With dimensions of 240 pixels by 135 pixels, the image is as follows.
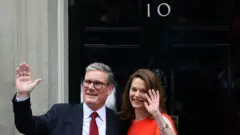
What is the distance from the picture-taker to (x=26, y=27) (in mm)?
6223

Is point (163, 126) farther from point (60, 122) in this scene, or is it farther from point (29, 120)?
point (29, 120)

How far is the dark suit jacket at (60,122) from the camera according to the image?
414 cm

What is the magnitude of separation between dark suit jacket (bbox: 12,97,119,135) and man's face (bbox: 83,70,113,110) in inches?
6.1

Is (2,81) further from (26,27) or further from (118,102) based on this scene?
(118,102)

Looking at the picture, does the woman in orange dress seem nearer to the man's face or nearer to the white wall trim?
the man's face

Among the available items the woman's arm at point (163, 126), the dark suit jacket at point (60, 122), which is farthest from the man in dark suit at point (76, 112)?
the woman's arm at point (163, 126)

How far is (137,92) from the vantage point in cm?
423

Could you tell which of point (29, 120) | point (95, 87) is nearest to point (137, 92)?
point (95, 87)

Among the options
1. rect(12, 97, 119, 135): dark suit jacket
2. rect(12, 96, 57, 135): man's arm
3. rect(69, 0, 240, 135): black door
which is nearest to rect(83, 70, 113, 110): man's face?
rect(12, 97, 119, 135): dark suit jacket

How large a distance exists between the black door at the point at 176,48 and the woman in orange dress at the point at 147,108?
2.31 meters

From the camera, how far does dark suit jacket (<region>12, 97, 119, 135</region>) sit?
13.6 feet

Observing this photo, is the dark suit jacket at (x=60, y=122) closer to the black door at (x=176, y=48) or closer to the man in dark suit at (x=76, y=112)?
the man in dark suit at (x=76, y=112)

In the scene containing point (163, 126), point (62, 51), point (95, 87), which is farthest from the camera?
point (62, 51)

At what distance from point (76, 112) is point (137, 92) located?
48cm
